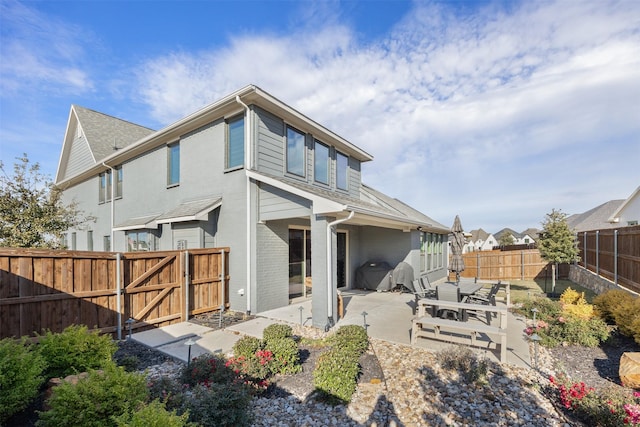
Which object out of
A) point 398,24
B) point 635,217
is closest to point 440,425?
point 398,24

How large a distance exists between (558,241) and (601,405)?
1075 centimetres

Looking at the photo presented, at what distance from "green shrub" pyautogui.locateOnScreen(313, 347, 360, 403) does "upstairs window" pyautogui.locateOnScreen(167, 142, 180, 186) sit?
888 cm

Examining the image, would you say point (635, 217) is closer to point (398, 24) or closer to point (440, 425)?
point (398, 24)

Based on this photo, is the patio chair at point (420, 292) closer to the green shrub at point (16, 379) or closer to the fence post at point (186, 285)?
the fence post at point (186, 285)

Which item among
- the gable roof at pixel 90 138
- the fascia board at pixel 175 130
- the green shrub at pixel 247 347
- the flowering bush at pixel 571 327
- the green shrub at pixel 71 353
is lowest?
the flowering bush at pixel 571 327

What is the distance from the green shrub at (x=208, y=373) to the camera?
13.3 feet

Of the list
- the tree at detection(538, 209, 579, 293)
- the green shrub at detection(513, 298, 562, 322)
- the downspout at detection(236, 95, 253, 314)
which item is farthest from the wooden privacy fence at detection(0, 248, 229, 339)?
the tree at detection(538, 209, 579, 293)

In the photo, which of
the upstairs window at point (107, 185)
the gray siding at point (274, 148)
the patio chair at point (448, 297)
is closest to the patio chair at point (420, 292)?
the patio chair at point (448, 297)

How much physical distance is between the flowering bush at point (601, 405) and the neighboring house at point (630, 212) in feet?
65.0

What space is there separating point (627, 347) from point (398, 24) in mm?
10670

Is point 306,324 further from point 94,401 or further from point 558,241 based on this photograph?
point 558,241

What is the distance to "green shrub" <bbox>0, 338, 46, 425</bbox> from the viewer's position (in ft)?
8.98

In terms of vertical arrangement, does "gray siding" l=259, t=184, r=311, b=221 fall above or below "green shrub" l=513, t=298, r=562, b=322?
above

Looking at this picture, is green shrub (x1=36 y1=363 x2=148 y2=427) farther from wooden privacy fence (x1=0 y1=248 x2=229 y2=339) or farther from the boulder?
the boulder
